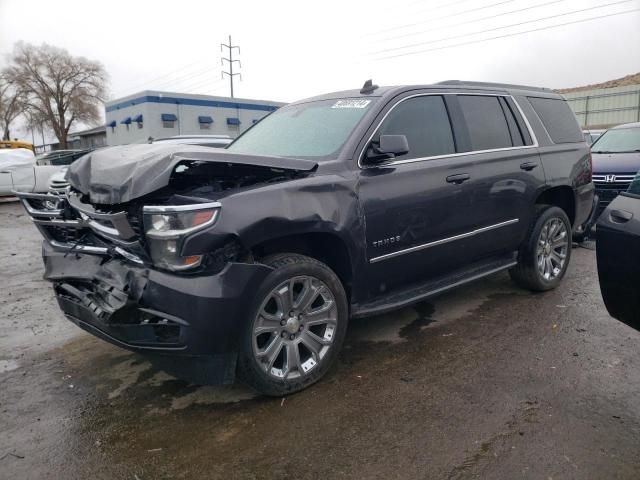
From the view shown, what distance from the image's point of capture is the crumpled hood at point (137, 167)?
267 centimetres

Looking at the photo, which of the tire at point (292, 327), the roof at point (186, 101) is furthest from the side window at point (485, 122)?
the roof at point (186, 101)

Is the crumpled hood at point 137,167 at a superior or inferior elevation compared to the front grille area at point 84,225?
superior

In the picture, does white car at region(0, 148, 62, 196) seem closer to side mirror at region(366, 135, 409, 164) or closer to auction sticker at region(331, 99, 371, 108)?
auction sticker at region(331, 99, 371, 108)

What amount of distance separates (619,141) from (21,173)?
49.4 ft

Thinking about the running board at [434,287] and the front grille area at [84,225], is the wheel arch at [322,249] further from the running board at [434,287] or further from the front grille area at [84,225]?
the front grille area at [84,225]

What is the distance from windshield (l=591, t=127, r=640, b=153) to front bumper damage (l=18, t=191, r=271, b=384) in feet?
27.2

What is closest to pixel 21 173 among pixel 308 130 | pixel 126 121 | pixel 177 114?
pixel 308 130

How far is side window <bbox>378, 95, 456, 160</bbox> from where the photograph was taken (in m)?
3.76

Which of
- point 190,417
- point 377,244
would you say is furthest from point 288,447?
point 377,244

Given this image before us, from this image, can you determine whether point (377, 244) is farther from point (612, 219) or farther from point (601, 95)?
point (601, 95)

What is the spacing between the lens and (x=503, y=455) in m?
2.51

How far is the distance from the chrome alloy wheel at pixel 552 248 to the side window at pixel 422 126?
62.8 inches

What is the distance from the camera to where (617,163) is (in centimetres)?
783

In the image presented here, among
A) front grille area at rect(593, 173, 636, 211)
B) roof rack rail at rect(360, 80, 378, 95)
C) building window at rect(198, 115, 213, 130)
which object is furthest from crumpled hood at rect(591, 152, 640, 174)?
building window at rect(198, 115, 213, 130)
